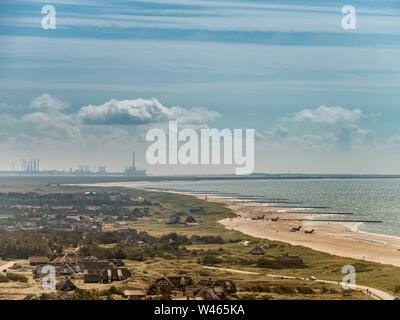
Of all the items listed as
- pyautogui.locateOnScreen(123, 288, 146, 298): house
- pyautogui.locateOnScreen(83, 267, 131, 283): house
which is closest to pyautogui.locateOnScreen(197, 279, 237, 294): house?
pyautogui.locateOnScreen(123, 288, 146, 298): house

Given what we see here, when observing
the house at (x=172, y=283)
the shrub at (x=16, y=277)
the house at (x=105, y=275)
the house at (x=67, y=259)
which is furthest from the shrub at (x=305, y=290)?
the shrub at (x=16, y=277)

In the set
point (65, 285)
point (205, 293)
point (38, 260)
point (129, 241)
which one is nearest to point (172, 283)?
point (205, 293)

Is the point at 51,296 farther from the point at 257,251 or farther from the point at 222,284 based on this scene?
the point at 257,251

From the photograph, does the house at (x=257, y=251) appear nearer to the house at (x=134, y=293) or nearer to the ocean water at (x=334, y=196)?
the house at (x=134, y=293)
